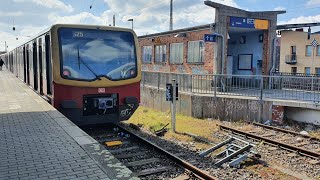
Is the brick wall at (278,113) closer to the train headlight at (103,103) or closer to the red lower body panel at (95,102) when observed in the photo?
the red lower body panel at (95,102)

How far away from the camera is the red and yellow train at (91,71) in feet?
28.3

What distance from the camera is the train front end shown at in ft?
28.4

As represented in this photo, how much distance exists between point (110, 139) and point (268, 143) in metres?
4.54

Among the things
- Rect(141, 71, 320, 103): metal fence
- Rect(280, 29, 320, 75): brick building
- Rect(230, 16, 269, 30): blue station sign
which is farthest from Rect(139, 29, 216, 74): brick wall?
Rect(280, 29, 320, 75): brick building

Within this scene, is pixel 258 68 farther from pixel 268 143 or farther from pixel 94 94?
pixel 94 94

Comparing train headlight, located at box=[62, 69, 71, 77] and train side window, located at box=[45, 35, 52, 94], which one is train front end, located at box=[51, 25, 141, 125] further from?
Answer: train side window, located at box=[45, 35, 52, 94]

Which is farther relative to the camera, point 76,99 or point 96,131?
point 96,131

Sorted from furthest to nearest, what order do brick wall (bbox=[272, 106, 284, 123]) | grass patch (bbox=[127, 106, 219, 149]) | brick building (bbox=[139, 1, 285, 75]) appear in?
brick building (bbox=[139, 1, 285, 75])
brick wall (bbox=[272, 106, 284, 123])
grass patch (bbox=[127, 106, 219, 149])

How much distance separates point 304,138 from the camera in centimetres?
993

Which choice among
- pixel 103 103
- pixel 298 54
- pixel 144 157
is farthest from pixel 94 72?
pixel 298 54

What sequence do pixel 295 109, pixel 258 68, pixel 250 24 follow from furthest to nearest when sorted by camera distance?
pixel 258 68, pixel 250 24, pixel 295 109

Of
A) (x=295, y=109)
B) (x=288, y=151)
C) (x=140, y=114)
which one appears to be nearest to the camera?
(x=288, y=151)

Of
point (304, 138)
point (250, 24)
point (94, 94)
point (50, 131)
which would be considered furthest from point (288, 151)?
point (250, 24)

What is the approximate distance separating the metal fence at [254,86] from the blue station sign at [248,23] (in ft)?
11.1
